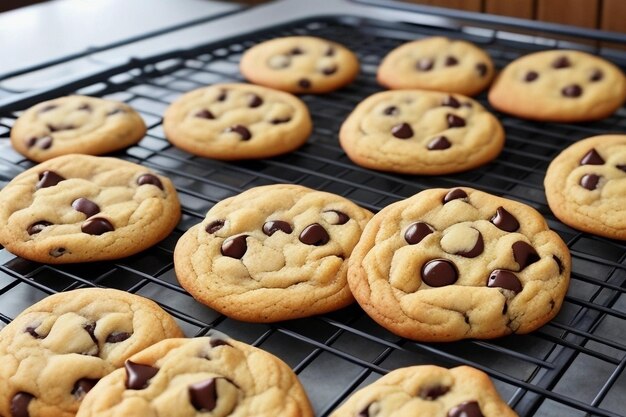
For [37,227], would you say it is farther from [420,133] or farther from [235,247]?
[420,133]

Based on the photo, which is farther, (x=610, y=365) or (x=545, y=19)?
(x=545, y=19)

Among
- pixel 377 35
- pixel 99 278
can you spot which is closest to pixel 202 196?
pixel 99 278

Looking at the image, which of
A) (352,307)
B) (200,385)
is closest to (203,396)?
(200,385)

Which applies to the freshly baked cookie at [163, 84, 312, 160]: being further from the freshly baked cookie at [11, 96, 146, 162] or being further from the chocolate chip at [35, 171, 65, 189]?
the chocolate chip at [35, 171, 65, 189]

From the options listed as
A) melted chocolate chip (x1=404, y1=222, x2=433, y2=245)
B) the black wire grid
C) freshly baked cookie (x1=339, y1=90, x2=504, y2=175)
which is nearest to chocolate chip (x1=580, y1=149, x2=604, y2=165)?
the black wire grid

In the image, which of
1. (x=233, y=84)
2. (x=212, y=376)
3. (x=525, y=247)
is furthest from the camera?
(x=233, y=84)

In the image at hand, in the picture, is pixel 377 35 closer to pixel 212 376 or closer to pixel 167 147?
pixel 167 147
